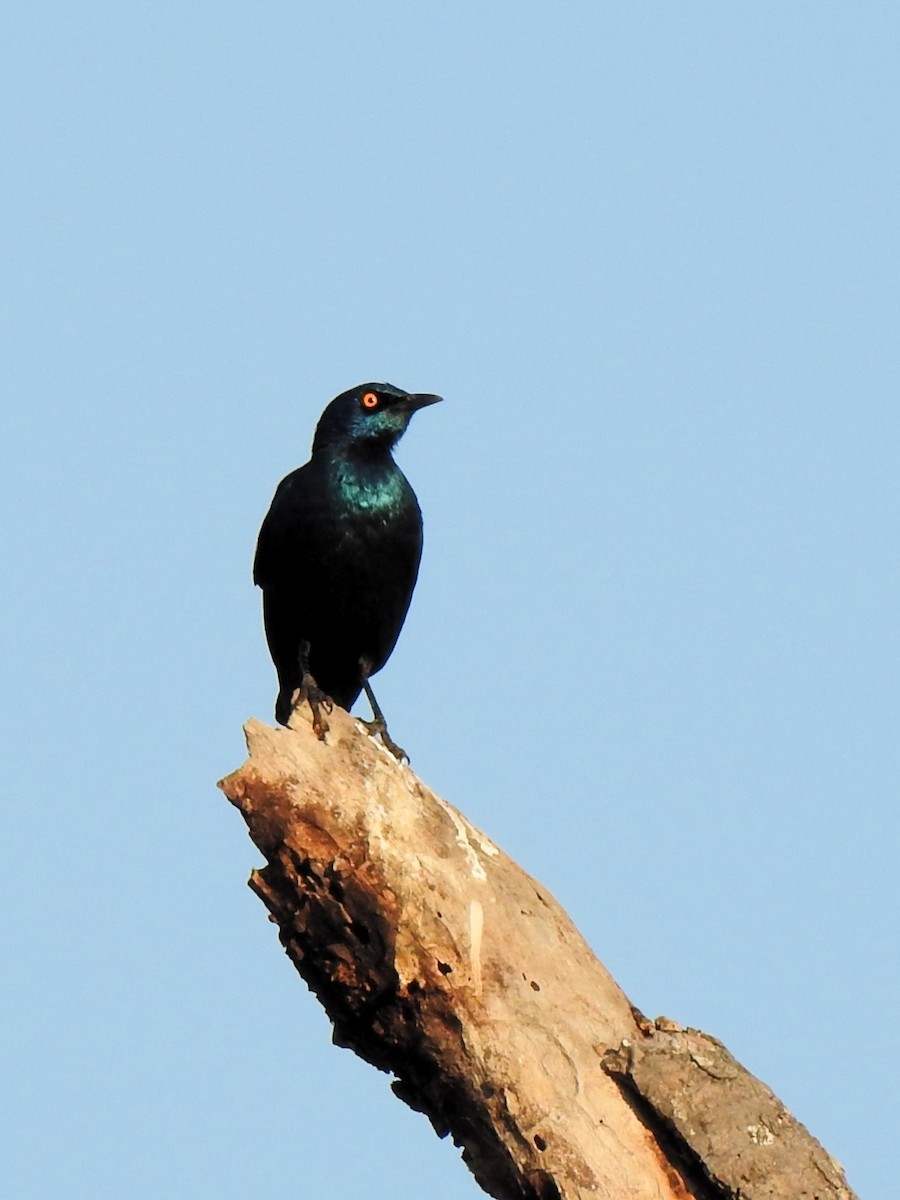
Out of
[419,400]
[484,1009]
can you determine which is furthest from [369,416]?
[484,1009]

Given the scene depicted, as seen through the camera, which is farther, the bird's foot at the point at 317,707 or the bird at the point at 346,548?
the bird at the point at 346,548

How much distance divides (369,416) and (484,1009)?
409cm

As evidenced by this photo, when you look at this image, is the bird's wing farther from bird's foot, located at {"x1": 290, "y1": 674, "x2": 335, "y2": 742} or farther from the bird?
bird's foot, located at {"x1": 290, "y1": 674, "x2": 335, "y2": 742}

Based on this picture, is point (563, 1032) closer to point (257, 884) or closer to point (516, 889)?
point (516, 889)

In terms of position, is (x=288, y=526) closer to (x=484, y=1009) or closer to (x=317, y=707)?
(x=317, y=707)

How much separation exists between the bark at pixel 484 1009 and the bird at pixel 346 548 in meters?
2.16

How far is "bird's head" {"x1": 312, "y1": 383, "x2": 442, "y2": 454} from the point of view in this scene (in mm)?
9281

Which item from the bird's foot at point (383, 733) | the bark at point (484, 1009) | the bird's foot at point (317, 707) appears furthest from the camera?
the bird's foot at point (383, 733)

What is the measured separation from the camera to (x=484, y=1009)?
6.19m

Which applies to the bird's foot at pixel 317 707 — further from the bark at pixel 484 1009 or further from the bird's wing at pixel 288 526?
the bird's wing at pixel 288 526

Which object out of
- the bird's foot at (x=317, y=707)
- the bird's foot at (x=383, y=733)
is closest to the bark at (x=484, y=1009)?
the bird's foot at (x=317, y=707)

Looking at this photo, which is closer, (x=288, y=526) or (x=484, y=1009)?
(x=484, y=1009)

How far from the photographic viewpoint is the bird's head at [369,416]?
928 centimetres

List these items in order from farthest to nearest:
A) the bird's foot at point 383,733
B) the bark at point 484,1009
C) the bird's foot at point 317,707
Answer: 1. the bird's foot at point 383,733
2. the bird's foot at point 317,707
3. the bark at point 484,1009
